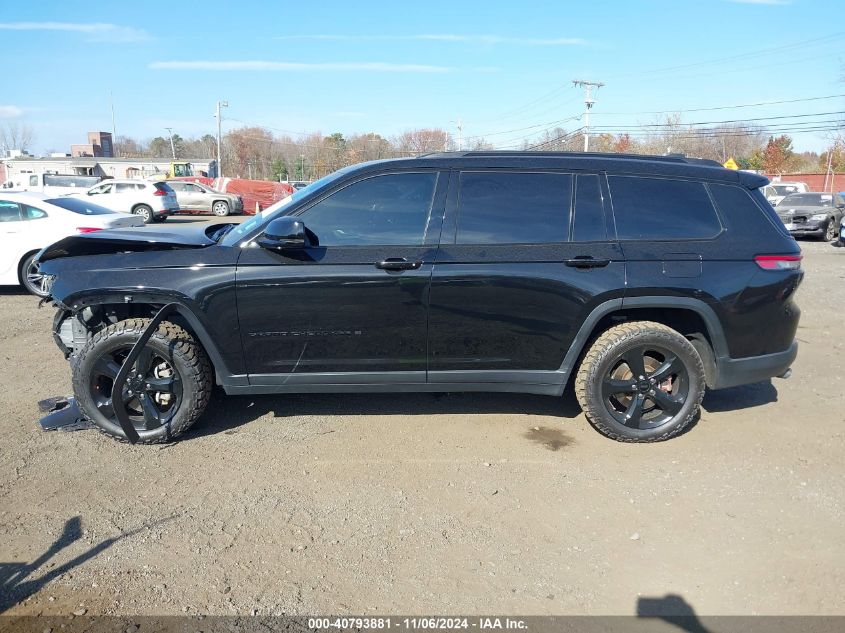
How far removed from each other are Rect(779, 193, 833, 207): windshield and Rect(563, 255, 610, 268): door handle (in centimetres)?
1973

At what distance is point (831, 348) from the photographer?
21.2 feet

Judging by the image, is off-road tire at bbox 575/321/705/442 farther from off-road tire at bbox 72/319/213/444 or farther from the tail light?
off-road tire at bbox 72/319/213/444

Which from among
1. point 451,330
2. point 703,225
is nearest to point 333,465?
point 451,330

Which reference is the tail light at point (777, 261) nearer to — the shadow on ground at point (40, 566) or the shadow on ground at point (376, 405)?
the shadow on ground at point (376, 405)

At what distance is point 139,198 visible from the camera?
80.1ft

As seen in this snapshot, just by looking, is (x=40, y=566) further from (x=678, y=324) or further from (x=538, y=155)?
(x=678, y=324)

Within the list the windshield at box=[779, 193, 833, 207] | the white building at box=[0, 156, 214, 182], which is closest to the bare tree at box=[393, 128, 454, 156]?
the white building at box=[0, 156, 214, 182]

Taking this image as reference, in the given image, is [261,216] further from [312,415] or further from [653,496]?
[653,496]

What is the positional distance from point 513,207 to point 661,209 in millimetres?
1006

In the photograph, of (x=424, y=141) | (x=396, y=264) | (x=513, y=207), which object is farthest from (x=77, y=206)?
(x=424, y=141)

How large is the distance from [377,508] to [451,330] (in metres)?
1.21

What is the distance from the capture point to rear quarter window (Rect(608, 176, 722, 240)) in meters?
3.99

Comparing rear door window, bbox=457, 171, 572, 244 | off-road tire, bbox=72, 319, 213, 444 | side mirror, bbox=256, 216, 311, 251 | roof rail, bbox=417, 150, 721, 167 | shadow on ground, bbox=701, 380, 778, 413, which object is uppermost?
roof rail, bbox=417, 150, 721, 167

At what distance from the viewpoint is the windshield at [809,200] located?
1970cm
